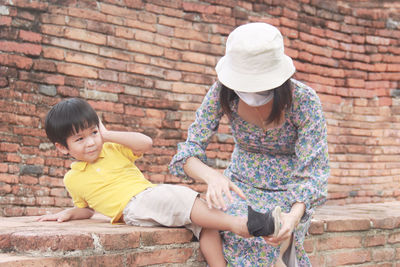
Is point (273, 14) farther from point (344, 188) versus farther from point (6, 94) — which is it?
point (6, 94)

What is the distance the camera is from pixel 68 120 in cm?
251

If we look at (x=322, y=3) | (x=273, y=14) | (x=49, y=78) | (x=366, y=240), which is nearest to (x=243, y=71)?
(x=366, y=240)

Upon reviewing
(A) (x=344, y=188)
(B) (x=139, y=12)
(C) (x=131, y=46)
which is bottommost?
(A) (x=344, y=188)

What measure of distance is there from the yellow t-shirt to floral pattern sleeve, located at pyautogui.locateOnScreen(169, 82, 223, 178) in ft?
0.70

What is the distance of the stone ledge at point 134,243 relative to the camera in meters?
1.97

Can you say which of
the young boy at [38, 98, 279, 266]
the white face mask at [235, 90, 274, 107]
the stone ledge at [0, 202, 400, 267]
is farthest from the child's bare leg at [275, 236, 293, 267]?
the white face mask at [235, 90, 274, 107]

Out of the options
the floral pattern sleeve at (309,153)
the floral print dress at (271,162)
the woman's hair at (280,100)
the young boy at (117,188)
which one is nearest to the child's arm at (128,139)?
the young boy at (117,188)

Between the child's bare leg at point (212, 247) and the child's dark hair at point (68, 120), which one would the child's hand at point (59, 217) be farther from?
the child's bare leg at point (212, 247)

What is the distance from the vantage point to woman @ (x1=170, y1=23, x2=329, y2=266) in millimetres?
2152

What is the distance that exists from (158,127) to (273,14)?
1.74m

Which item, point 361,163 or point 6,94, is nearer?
point 6,94

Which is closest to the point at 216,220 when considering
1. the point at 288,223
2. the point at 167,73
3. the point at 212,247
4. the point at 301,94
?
the point at 212,247

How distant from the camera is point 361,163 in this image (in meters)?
5.80

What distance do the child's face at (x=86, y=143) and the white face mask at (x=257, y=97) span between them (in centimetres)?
75
